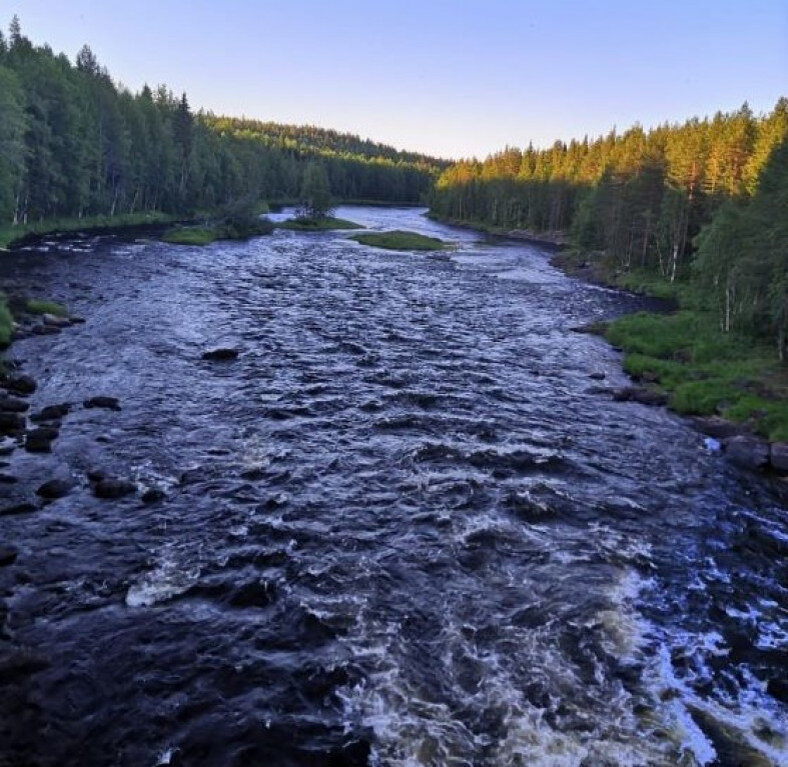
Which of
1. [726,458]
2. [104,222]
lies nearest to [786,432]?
[726,458]

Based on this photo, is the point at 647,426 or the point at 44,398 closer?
the point at 44,398

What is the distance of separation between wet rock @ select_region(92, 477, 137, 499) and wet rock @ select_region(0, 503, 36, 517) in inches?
80.9

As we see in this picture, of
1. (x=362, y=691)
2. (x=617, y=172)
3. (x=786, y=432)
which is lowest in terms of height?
(x=362, y=691)

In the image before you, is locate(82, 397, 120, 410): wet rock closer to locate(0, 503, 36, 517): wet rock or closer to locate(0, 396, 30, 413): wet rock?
locate(0, 396, 30, 413): wet rock

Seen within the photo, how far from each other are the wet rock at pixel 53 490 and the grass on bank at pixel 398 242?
98.3 meters

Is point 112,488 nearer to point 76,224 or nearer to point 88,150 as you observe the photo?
point 76,224

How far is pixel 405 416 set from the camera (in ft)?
108

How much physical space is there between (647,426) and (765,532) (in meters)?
10.8

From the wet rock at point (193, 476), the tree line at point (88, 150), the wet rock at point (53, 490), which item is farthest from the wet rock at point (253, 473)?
the tree line at point (88, 150)

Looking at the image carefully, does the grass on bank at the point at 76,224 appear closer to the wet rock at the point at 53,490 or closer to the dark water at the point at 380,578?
the dark water at the point at 380,578

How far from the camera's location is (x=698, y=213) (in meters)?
89.4

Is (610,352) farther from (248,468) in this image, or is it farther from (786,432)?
(248,468)

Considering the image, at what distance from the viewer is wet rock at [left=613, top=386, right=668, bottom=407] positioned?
38.6 m

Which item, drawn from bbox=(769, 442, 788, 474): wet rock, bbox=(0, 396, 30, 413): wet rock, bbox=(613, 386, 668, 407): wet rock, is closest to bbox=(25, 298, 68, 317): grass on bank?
bbox=(0, 396, 30, 413): wet rock
